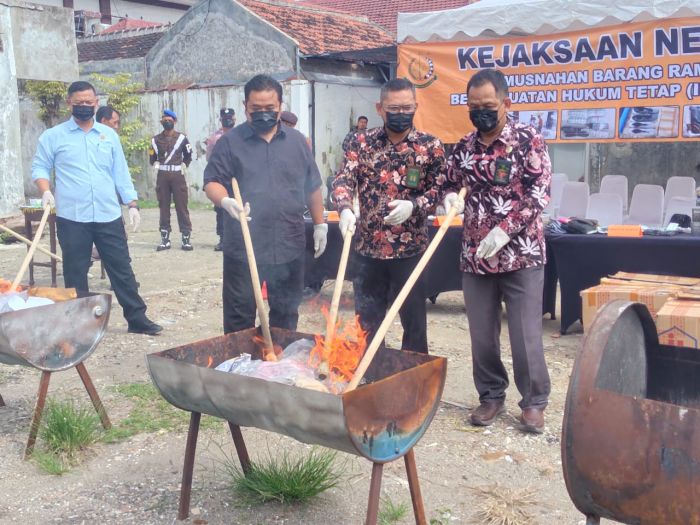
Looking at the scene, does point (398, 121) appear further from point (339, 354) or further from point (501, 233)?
point (339, 354)

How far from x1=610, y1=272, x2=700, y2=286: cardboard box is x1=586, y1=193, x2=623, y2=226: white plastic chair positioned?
2.69 m

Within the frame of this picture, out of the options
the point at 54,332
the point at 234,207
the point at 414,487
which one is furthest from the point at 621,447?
the point at 54,332

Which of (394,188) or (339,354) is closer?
(339,354)

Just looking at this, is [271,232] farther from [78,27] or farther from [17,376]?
[78,27]

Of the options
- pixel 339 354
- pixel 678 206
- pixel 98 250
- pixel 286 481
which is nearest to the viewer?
pixel 339 354

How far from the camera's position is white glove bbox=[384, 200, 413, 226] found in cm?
397

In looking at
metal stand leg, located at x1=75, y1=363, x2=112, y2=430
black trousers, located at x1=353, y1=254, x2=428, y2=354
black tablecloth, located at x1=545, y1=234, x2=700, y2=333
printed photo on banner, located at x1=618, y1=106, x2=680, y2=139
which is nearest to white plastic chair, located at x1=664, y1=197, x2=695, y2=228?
printed photo on banner, located at x1=618, y1=106, x2=680, y2=139

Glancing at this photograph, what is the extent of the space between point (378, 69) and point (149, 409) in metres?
13.8

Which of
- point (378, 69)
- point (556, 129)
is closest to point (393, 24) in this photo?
point (378, 69)

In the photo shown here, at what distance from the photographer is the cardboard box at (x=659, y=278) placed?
5.42 meters

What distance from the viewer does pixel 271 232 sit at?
4.33 m

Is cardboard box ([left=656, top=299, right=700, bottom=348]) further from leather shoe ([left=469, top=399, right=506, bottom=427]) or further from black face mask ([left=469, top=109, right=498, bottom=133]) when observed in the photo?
black face mask ([left=469, top=109, right=498, bottom=133])

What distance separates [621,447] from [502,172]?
206 centimetres

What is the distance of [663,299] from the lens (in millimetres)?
4965
